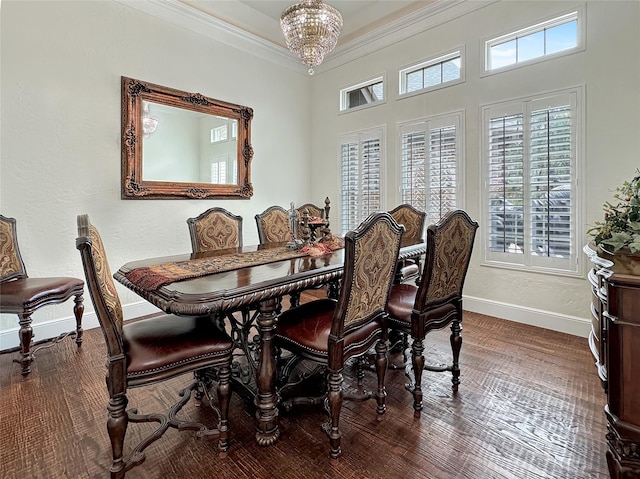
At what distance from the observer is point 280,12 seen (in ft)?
14.5

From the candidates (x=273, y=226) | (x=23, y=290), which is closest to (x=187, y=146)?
(x=273, y=226)

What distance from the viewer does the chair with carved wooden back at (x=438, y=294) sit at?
1926 mm

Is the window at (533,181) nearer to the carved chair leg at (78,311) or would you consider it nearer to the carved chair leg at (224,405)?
the carved chair leg at (224,405)

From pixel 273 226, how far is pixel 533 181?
2654 mm

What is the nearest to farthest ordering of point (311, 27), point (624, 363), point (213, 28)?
point (624, 363), point (311, 27), point (213, 28)

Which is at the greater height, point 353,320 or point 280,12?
point 280,12

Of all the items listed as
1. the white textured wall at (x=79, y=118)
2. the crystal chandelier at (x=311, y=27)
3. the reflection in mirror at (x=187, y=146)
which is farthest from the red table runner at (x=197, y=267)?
the reflection in mirror at (x=187, y=146)

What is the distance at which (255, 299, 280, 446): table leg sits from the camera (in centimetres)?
173

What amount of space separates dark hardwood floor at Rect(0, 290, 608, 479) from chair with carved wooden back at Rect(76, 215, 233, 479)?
13cm

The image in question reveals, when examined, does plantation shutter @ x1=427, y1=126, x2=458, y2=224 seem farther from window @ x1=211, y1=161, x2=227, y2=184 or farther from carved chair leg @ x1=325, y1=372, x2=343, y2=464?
carved chair leg @ x1=325, y1=372, x2=343, y2=464

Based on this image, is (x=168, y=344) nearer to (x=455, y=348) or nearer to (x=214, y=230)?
(x=214, y=230)

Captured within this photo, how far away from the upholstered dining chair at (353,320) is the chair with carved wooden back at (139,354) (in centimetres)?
39

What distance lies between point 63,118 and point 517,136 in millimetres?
4443

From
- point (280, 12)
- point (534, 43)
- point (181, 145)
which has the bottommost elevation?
point (181, 145)
